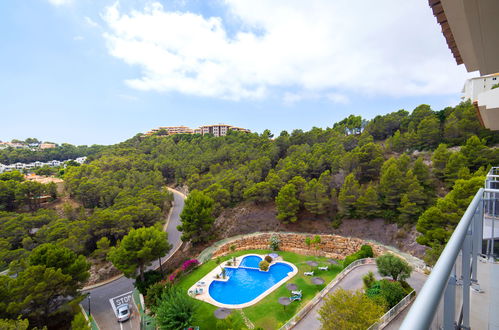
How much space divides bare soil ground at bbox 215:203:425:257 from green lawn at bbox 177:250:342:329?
3567 millimetres

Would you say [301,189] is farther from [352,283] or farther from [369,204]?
[352,283]

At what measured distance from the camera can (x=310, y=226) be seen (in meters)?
20.9

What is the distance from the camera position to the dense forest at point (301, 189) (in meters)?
15.7

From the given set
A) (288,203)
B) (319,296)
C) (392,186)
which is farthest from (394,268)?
(288,203)

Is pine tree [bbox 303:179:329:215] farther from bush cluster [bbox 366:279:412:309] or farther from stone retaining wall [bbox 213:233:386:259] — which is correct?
bush cluster [bbox 366:279:412:309]

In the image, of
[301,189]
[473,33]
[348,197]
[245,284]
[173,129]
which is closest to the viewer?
[473,33]

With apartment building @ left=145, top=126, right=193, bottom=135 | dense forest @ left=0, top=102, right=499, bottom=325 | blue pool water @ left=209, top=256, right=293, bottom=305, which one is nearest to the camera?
blue pool water @ left=209, top=256, right=293, bottom=305

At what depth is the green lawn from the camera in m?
11.8

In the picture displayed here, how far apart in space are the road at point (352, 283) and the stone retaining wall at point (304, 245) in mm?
3092

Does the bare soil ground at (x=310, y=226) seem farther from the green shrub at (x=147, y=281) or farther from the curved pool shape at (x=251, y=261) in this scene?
the green shrub at (x=147, y=281)

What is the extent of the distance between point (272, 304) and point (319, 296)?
8.39 feet

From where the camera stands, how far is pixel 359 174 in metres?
22.9

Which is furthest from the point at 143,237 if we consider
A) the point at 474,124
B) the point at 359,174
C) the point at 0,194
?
the point at 474,124

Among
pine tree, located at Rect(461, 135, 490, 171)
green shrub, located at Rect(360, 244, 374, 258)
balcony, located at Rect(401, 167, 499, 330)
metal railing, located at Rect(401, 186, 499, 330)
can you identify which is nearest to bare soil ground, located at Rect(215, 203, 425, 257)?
green shrub, located at Rect(360, 244, 374, 258)
